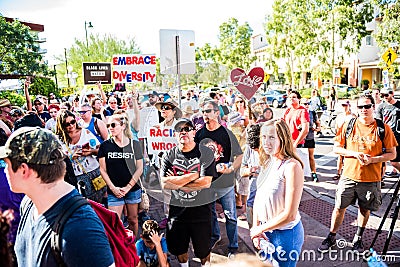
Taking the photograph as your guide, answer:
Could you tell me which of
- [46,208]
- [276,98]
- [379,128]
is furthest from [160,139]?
[276,98]

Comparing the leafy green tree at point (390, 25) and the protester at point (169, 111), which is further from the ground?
the leafy green tree at point (390, 25)

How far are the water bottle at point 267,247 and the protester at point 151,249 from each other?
87cm

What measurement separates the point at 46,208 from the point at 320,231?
366 cm

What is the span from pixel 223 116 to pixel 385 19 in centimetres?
1575

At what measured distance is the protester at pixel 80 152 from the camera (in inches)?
141

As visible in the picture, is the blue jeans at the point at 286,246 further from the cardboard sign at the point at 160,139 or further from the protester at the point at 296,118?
the protester at the point at 296,118

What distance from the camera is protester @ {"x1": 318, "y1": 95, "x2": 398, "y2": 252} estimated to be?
3559 millimetres

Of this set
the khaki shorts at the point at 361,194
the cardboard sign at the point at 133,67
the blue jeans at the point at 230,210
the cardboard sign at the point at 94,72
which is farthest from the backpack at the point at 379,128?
the cardboard sign at the point at 94,72

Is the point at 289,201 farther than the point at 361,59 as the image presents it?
No

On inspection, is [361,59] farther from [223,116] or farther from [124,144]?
[124,144]

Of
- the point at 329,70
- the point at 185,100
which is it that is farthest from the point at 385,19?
the point at 185,100

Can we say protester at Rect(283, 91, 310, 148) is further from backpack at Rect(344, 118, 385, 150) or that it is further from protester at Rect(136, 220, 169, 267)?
protester at Rect(136, 220, 169, 267)

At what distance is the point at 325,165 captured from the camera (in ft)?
24.4

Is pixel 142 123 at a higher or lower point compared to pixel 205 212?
higher
